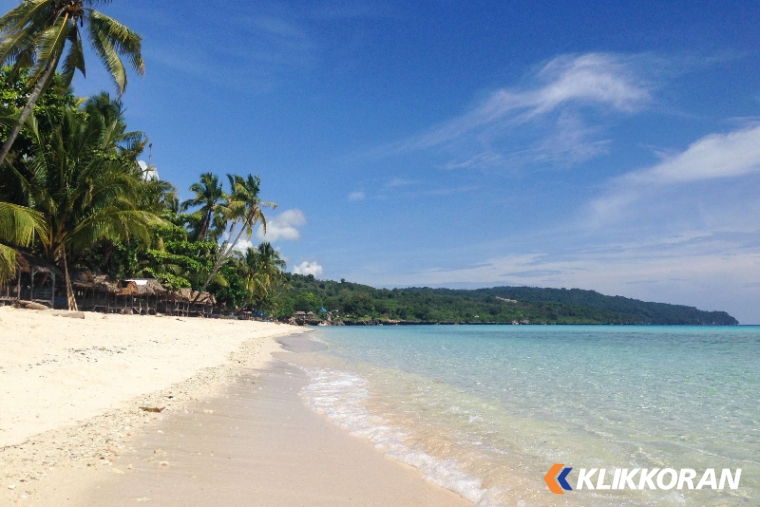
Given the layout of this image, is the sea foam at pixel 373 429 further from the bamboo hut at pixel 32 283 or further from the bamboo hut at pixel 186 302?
the bamboo hut at pixel 186 302

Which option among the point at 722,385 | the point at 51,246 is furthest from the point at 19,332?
the point at 722,385

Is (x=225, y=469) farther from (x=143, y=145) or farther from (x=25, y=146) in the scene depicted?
(x=143, y=145)

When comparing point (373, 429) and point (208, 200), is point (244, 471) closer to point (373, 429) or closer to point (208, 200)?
point (373, 429)

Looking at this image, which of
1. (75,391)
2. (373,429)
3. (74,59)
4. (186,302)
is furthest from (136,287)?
(373,429)

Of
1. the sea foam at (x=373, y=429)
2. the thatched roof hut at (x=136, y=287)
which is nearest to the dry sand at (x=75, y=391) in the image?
the sea foam at (x=373, y=429)

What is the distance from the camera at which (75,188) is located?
17.9 meters

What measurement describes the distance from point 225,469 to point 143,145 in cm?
2742

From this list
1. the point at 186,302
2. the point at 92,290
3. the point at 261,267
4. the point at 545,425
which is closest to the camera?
the point at 545,425

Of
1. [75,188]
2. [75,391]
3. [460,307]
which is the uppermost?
[75,188]

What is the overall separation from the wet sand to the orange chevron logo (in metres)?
0.87

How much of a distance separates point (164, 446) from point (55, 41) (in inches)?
500

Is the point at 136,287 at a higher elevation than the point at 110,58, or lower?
lower

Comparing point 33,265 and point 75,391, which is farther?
point 33,265

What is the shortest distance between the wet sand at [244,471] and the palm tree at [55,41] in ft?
38.7
